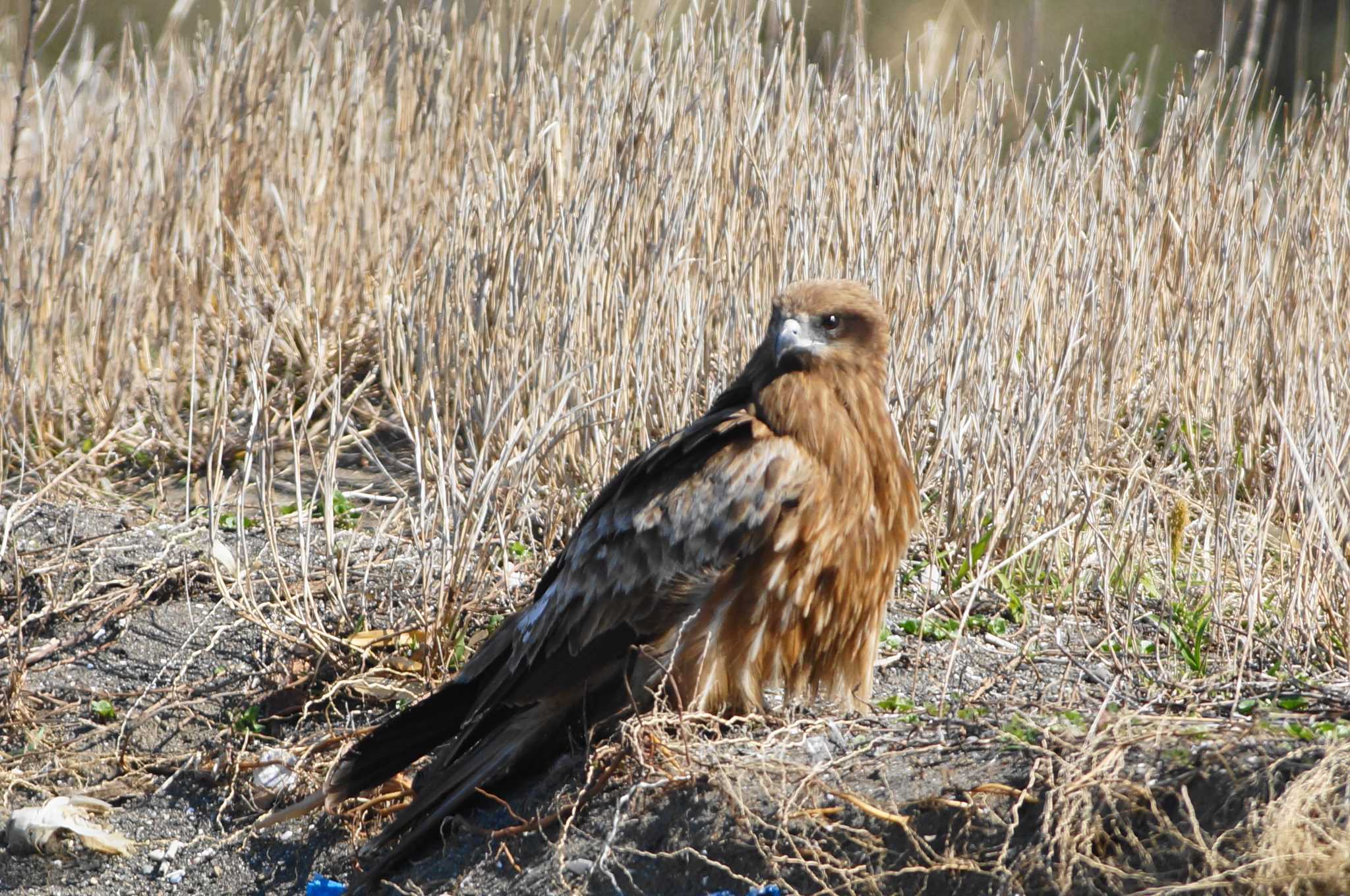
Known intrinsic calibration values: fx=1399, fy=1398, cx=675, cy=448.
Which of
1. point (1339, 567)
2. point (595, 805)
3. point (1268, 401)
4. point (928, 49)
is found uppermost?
point (928, 49)

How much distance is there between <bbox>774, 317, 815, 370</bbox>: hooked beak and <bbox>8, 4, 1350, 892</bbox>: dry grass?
86 cm

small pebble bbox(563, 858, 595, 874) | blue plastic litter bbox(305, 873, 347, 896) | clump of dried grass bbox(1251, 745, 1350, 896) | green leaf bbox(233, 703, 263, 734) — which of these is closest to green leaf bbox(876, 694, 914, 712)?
small pebble bbox(563, 858, 595, 874)

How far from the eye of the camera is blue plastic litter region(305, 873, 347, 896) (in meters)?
3.85

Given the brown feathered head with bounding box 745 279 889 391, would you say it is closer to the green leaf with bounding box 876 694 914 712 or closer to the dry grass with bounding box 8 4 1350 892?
the dry grass with bounding box 8 4 1350 892

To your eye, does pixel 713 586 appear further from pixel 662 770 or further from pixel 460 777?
pixel 460 777

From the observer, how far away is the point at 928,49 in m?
5.76

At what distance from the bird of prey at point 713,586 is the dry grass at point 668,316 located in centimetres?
53

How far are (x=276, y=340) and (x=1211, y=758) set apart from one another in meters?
4.51

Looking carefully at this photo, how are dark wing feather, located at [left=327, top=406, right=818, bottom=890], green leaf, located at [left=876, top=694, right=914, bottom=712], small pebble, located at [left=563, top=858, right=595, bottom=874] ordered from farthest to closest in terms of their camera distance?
green leaf, located at [left=876, top=694, right=914, bottom=712] < dark wing feather, located at [left=327, top=406, right=818, bottom=890] < small pebble, located at [left=563, top=858, right=595, bottom=874]

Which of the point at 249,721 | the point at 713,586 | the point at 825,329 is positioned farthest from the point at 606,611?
the point at 249,721

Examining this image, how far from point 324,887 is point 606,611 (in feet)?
3.65

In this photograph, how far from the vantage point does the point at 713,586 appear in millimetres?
3695

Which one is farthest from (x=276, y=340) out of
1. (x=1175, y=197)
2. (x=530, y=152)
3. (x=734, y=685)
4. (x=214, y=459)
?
(x=1175, y=197)

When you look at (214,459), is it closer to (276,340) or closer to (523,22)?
(276,340)
